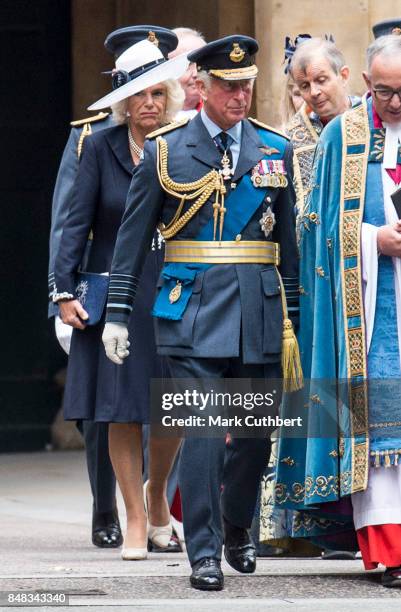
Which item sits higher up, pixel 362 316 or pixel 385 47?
pixel 385 47

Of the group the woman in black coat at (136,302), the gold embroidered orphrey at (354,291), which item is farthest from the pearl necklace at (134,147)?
the gold embroidered orphrey at (354,291)

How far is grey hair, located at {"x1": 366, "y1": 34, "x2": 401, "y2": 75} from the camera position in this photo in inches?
276

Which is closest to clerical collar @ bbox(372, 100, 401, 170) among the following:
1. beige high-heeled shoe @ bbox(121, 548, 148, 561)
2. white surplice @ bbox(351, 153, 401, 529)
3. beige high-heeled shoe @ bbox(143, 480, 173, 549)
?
white surplice @ bbox(351, 153, 401, 529)

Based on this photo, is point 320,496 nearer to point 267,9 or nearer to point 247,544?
point 247,544

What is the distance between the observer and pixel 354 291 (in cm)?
706

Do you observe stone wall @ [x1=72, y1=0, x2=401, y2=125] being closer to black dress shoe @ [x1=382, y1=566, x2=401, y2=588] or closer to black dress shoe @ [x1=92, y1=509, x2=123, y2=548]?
black dress shoe @ [x1=92, y1=509, x2=123, y2=548]

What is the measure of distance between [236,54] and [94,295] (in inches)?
51.6

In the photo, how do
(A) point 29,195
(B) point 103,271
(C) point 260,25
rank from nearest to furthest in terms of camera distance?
(B) point 103,271, (C) point 260,25, (A) point 29,195

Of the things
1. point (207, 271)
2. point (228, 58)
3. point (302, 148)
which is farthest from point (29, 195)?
point (207, 271)

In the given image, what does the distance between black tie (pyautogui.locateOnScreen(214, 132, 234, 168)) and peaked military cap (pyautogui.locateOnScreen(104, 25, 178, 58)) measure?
131cm

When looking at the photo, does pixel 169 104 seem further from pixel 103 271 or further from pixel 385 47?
pixel 385 47

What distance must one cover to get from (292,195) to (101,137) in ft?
3.77

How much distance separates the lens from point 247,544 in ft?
23.8

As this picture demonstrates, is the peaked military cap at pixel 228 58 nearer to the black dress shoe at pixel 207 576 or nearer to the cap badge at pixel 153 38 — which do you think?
the cap badge at pixel 153 38
